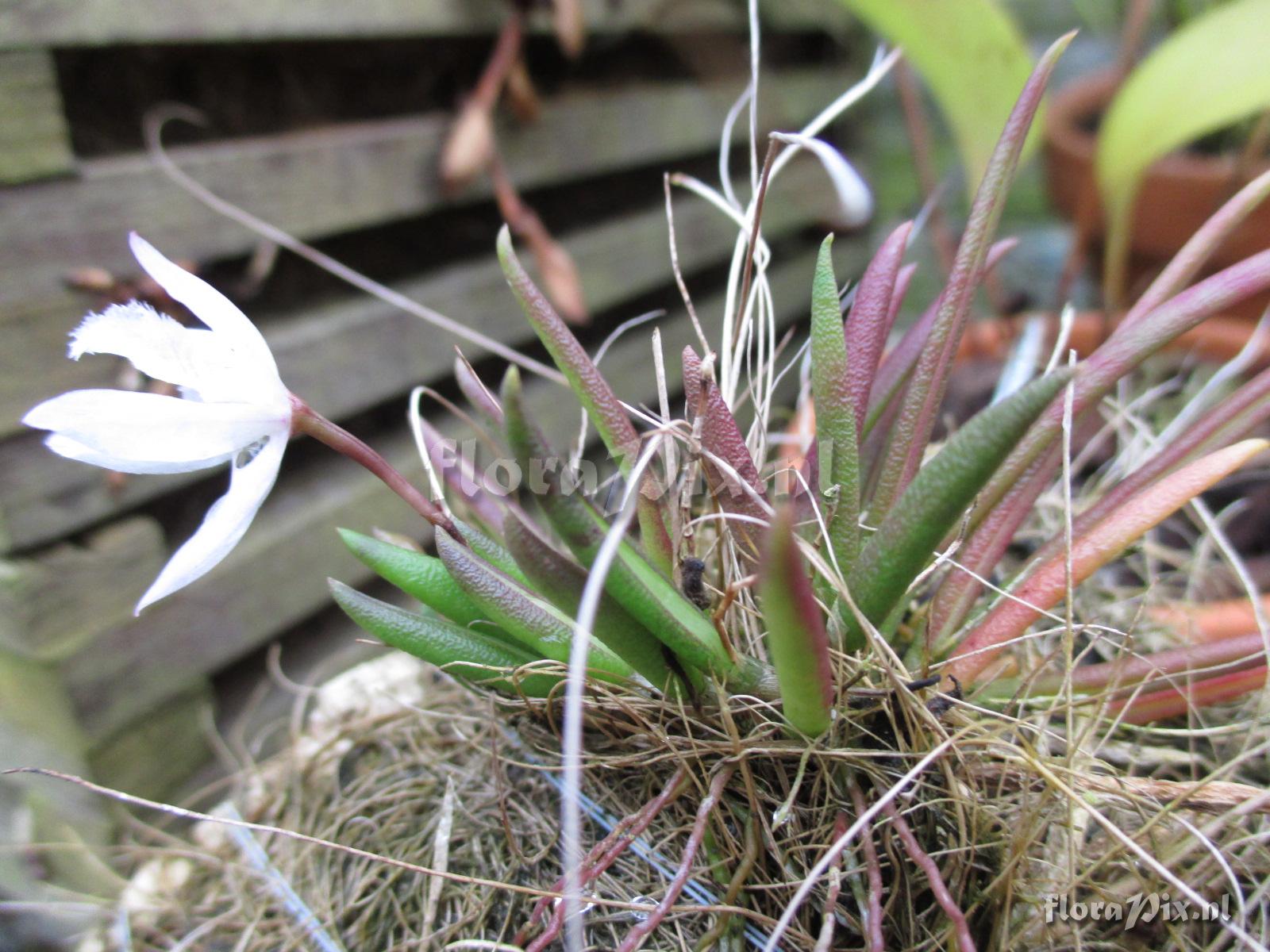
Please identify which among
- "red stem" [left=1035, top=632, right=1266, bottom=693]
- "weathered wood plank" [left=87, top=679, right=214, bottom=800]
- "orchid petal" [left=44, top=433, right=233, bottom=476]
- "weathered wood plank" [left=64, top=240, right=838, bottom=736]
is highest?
"orchid petal" [left=44, top=433, right=233, bottom=476]

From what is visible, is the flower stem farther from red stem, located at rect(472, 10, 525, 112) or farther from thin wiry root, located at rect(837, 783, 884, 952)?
red stem, located at rect(472, 10, 525, 112)

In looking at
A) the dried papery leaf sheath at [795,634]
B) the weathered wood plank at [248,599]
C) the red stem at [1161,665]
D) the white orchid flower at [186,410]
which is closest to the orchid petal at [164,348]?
the white orchid flower at [186,410]

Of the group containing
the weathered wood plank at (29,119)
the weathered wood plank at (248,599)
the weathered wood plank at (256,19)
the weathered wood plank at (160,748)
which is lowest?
the weathered wood plank at (160,748)

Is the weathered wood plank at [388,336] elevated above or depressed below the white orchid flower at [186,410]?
below

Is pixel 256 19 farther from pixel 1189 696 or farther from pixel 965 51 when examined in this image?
pixel 1189 696

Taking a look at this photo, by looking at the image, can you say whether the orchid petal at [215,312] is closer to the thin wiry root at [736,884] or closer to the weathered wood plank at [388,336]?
the thin wiry root at [736,884]

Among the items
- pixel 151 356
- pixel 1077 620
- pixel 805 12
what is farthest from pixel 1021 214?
pixel 151 356

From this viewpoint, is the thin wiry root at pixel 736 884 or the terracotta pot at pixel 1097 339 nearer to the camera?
the thin wiry root at pixel 736 884

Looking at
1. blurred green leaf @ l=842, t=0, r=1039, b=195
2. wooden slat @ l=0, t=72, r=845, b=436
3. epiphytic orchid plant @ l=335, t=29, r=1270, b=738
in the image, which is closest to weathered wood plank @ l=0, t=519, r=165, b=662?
wooden slat @ l=0, t=72, r=845, b=436
